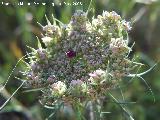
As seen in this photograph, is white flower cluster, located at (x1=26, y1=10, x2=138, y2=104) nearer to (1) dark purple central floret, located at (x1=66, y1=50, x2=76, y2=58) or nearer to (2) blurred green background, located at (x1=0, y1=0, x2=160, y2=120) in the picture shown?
(1) dark purple central floret, located at (x1=66, y1=50, x2=76, y2=58)

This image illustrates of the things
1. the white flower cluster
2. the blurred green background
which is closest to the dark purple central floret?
the white flower cluster

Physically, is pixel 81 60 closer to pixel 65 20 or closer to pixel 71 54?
pixel 71 54

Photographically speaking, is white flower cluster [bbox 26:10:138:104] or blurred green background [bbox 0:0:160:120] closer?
white flower cluster [bbox 26:10:138:104]

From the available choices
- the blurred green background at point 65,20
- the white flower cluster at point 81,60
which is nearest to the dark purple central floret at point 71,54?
the white flower cluster at point 81,60

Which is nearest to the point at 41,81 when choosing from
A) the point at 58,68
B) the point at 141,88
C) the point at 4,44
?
the point at 58,68

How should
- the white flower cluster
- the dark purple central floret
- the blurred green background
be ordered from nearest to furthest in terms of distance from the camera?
the white flower cluster
the dark purple central floret
the blurred green background

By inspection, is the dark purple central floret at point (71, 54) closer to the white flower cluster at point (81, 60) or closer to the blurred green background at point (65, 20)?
the white flower cluster at point (81, 60)

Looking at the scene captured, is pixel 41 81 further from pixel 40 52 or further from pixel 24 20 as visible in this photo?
pixel 24 20

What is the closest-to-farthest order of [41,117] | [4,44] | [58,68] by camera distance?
[58,68], [41,117], [4,44]
